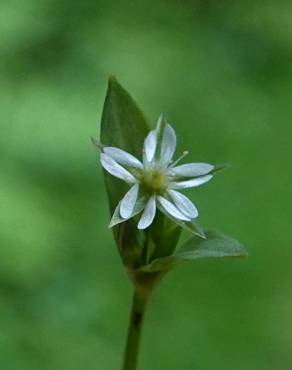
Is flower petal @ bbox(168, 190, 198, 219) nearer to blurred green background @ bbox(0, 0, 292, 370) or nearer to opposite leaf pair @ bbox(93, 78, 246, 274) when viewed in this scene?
opposite leaf pair @ bbox(93, 78, 246, 274)

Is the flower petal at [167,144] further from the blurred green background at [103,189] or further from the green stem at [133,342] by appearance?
the blurred green background at [103,189]

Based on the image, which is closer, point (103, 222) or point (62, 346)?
point (62, 346)

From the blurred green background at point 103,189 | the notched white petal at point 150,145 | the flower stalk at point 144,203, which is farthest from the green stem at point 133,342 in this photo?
the blurred green background at point 103,189

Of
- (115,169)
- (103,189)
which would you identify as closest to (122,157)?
(115,169)

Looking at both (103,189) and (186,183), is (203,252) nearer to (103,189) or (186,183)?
(186,183)

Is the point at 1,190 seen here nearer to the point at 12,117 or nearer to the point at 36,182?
the point at 36,182

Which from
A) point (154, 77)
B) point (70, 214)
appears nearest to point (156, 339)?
point (70, 214)
